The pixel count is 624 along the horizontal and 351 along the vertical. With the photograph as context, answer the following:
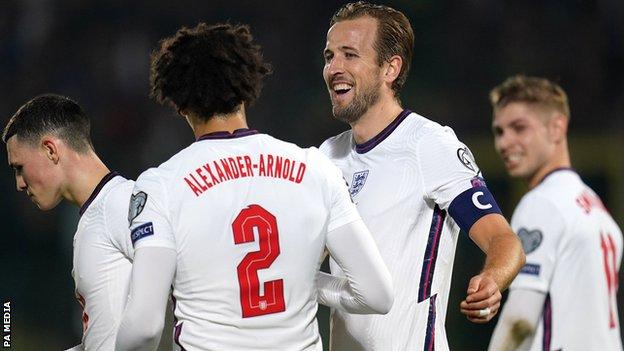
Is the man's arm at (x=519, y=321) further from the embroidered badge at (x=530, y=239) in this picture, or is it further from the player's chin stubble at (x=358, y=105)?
the player's chin stubble at (x=358, y=105)

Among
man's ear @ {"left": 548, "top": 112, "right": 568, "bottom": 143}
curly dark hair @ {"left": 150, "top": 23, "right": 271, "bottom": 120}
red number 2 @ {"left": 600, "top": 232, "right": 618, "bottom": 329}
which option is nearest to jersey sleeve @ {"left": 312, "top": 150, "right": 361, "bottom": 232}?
curly dark hair @ {"left": 150, "top": 23, "right": 271, "bottom": 120}

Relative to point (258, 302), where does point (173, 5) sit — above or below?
above

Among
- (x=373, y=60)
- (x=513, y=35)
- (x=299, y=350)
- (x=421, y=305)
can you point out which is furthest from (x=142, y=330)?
(x=513, y=35)

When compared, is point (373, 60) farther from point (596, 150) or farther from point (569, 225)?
point (596, 150)

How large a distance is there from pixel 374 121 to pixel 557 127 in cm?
274

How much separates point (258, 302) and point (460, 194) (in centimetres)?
85

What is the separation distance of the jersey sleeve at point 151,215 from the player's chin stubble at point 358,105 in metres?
1.04

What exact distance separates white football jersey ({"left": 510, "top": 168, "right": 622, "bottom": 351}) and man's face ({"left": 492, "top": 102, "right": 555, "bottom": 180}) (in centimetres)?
60

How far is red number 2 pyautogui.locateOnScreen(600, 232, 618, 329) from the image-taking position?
17.6 feet

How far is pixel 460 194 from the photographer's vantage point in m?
3.27

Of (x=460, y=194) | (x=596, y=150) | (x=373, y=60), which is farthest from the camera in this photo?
(x=596, y=150)

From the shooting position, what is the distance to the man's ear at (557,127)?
6.01m

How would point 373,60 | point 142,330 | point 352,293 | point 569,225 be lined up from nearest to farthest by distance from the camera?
1. point 142,330
2. point 352,293
3. point 373,60
4. point 569,225

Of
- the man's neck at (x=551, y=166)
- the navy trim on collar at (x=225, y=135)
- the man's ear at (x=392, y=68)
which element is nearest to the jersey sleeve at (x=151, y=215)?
the navy trim on collar at (x=225, y=135)
